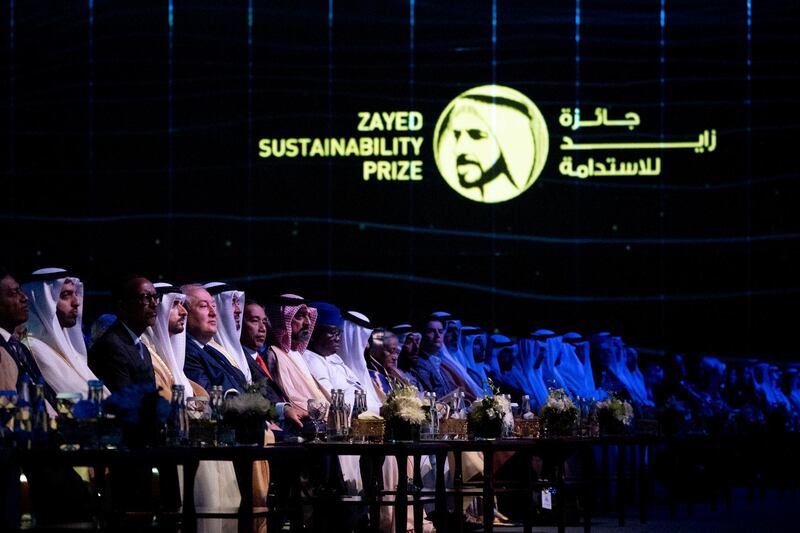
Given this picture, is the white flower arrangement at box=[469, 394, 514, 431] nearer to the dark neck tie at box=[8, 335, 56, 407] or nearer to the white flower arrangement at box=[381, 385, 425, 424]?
the white flower arrangement at box=[381, 385, 425, 424]

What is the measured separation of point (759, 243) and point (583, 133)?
2049 millimetres

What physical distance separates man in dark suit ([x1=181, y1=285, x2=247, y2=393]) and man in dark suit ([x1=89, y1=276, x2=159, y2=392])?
0.68 meters

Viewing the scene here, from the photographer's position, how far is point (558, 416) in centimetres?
865

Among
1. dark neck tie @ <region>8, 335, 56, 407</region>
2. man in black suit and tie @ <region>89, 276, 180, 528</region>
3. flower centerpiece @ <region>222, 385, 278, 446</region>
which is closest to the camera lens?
flower centerpiece @ <region>222, 385, 278, 446</region>

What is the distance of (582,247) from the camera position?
15.4m

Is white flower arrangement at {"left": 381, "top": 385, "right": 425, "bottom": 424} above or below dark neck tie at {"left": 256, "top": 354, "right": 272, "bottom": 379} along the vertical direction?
below

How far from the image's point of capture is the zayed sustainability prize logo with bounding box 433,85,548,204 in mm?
15297

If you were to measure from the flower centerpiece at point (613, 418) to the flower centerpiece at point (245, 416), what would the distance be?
3.99 m

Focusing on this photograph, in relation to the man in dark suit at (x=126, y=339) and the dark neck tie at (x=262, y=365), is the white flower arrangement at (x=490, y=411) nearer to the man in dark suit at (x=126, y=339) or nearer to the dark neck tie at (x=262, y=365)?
the dark neck tie at (x=262, y=365)

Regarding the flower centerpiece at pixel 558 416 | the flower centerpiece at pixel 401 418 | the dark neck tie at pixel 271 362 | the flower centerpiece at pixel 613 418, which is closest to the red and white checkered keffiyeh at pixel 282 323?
the dark neck tie at pixel 271 362

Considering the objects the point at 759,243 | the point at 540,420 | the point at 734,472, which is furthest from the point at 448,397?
the point at 759,243

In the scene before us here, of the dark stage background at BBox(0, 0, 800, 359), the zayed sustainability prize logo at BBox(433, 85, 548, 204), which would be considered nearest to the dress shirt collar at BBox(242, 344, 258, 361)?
the dark stage background at BBox(0, 0, 800, 359)

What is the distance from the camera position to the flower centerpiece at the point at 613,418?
9352 millimetres

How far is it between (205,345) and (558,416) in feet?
6.99
